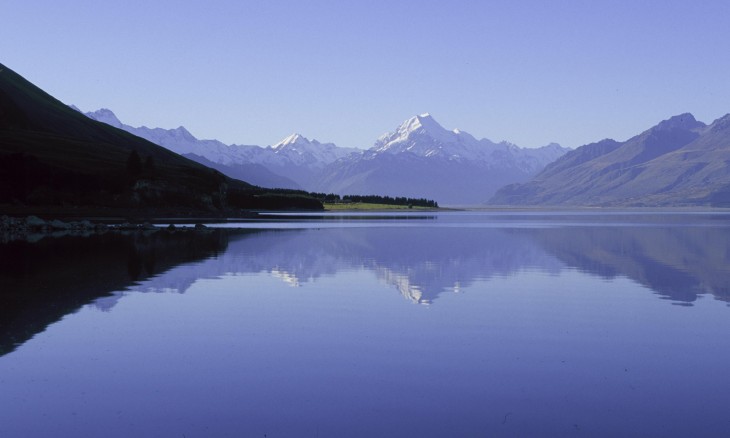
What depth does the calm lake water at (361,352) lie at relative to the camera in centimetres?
1939

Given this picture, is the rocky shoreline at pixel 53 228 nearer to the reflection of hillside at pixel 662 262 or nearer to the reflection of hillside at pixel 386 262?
the reflection of hillside at pixel 386 262

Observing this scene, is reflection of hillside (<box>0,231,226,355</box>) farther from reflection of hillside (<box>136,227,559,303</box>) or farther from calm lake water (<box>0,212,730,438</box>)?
reflection of hillside (<box>136,227,559,303</box>)

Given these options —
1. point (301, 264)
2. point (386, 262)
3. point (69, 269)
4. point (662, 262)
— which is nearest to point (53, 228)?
point (69, 269)

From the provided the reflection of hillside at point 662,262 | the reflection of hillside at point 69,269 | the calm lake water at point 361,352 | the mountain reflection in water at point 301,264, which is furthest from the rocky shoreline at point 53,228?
the reflection of hillside at point 662,262

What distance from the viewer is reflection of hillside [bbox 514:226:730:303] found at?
48.7 meters

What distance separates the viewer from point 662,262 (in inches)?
2660

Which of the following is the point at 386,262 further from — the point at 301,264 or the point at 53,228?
the point at 53,228

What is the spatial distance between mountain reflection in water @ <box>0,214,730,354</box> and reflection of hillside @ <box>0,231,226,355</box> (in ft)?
0.22

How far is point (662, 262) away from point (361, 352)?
4792cm

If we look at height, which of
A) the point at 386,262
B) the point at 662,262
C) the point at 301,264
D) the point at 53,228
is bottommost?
the point at 301,264

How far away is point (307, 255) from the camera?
74750 millimetres

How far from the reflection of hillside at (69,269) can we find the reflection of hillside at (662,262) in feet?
109

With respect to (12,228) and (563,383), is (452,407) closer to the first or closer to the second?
(563,383)

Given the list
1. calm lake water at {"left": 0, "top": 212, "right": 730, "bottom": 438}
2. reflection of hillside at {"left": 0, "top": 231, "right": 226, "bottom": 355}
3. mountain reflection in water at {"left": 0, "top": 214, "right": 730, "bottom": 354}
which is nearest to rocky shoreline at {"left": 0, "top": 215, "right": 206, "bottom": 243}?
reflection of hillside at {"left": 0, "top": 231, "right": 226, "bottom": 355}
